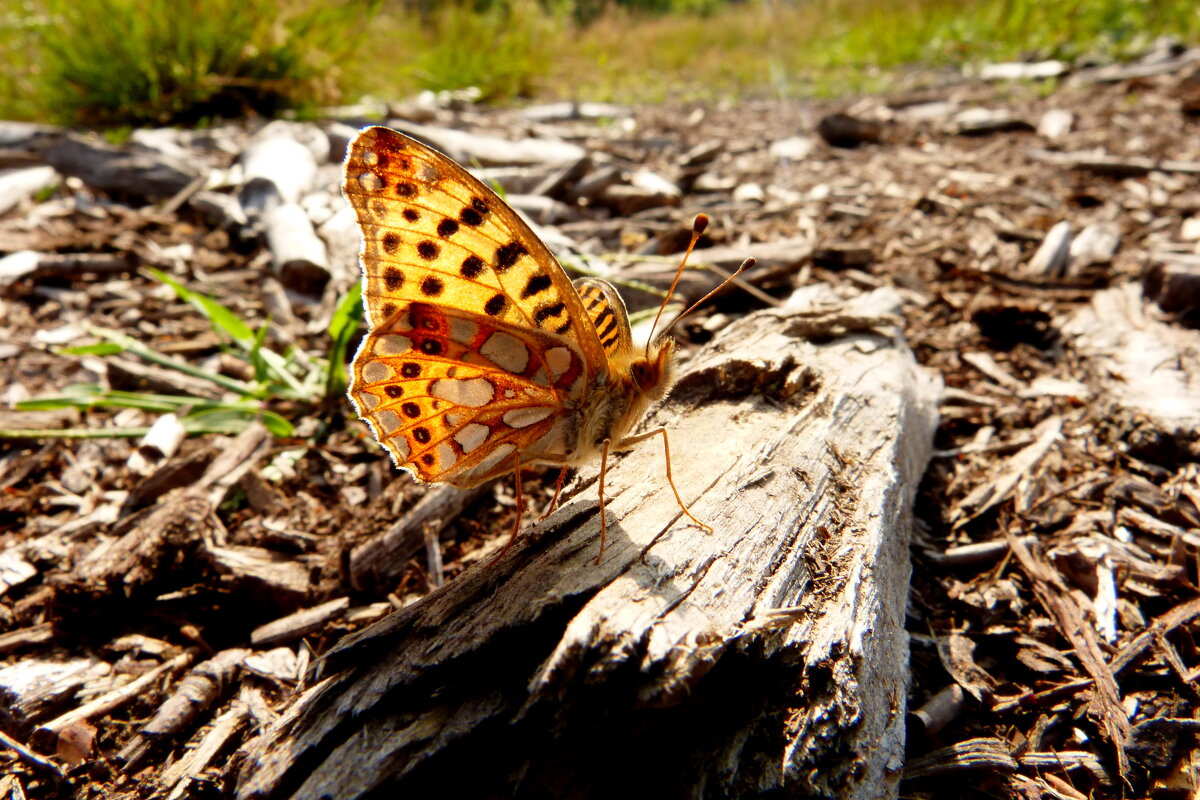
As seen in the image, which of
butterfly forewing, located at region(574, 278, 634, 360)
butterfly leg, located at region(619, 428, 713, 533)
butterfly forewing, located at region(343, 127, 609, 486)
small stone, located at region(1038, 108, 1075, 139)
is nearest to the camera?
butterfly leg, located at region(619, 428, 713, 533)

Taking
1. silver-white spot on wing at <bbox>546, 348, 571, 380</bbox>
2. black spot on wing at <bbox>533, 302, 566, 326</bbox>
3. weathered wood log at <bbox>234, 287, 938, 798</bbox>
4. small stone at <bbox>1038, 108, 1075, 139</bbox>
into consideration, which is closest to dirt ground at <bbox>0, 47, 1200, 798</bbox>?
weathered wood log at <bbox>234, 287, 938, 798</bbox>

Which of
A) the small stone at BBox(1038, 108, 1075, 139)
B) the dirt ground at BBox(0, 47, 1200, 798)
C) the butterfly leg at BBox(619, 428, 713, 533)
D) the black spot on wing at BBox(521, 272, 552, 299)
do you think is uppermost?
the black spot on wing at BBox(521, 272, 552, 299)

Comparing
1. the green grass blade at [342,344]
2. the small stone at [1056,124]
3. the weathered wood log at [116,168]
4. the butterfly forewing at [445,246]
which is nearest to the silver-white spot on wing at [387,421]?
the butterfly forewing at [445,246]

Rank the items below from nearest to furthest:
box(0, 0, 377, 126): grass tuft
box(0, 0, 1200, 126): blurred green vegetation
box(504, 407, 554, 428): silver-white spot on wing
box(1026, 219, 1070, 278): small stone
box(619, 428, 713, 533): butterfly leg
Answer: box(619, 428, 713, 533): butterfly leg < box(504, 407, 554, 428): silver-white spot on wing < box(1026, 219, 1070, 278): small stone < box(0, 0, 377, 126): grass tuft < box(0, 0, 1200, 126): blurred green vegetation

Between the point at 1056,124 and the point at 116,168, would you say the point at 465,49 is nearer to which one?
the point at 116,168

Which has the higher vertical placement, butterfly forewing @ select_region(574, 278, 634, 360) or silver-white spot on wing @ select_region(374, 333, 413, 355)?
silver-white spot on wing @ select_region(374, 333, 413, 355)

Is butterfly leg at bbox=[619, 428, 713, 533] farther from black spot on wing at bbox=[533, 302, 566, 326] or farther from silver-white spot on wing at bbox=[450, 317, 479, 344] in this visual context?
silver-white spot on wing at bbox=[450, 317, 479, 344]

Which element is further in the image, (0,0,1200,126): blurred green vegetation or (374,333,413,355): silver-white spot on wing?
(0,0,1200,126): blurred green vegetation

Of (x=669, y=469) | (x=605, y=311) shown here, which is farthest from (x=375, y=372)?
(x=669, y=469)
